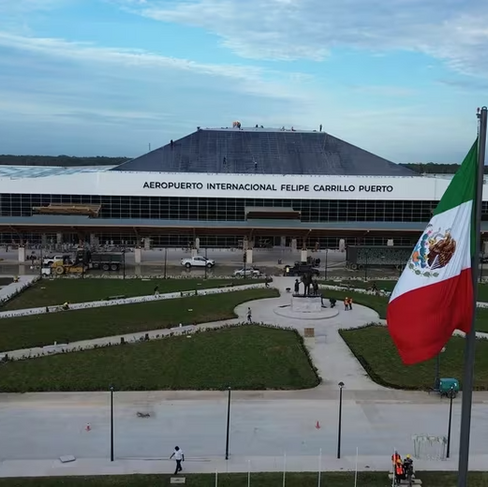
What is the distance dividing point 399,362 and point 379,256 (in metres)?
34.2

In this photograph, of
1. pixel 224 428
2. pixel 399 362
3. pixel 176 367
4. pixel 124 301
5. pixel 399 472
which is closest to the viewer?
pixel 399 472

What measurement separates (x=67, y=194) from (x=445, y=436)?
6001 centimetres

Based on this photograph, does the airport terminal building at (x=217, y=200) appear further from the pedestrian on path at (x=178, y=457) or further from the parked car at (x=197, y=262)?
the pedestrian on path at (x=178, y=457)

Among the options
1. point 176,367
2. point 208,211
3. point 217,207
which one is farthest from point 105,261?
point 176,367

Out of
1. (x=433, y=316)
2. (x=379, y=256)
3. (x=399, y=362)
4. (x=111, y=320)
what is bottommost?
(x=399, y=362)

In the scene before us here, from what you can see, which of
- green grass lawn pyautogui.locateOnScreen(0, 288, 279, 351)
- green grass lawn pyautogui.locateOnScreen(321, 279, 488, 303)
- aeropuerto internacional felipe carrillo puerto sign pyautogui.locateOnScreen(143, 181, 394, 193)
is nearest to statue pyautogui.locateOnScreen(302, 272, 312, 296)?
green grass lawn pyautogui.locateOnScreen(0, 288, 279, 351)

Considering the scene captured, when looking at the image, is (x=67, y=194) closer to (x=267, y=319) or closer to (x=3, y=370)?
(x=267, y=319)

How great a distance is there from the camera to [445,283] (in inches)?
495

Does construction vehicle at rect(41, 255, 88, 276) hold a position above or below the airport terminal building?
below

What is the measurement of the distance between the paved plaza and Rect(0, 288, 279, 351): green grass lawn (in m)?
9.77

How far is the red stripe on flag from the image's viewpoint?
1253 cm

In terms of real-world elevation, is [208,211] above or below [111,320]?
above

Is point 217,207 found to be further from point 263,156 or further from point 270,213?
point 263,156

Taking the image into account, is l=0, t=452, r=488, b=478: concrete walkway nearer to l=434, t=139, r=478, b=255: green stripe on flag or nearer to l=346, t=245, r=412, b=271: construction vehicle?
l=434, t=139, r=478, b=255: green stripe on flag
